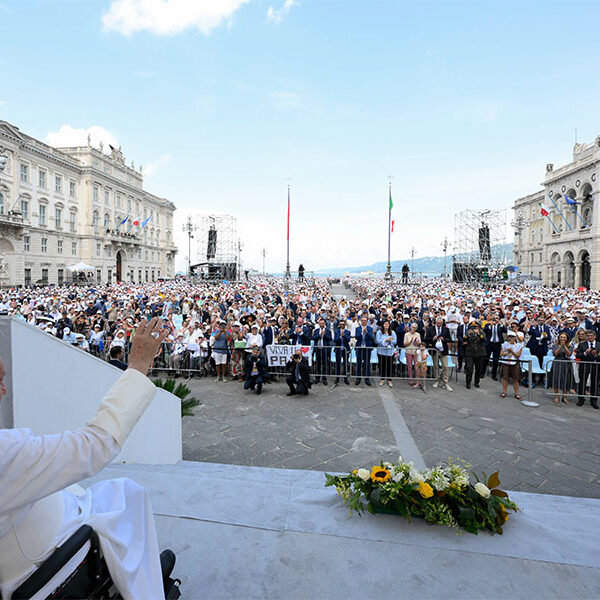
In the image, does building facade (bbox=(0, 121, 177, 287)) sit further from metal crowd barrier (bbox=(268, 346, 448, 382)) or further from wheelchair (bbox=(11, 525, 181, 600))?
wheelchair (bbox=(11, 525, 181, 600))

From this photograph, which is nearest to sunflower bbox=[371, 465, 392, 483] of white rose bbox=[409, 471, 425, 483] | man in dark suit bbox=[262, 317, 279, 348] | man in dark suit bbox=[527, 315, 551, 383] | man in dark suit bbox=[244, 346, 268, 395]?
white rose bbox=[409, 471, 425, 483]

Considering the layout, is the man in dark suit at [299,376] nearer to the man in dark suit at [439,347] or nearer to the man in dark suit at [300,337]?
the man in dark suit at [300,337]

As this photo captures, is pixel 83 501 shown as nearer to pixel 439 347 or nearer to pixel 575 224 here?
pixel 439 347

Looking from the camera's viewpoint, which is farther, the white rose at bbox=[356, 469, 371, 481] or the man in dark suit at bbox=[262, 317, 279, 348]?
the man in dark suit at bbox=[262, 317, 279, 348]

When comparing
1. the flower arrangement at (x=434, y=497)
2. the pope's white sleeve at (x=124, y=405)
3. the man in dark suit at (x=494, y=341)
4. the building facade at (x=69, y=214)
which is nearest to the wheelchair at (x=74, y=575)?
the pope's white sleeve at (x=124, y=405)

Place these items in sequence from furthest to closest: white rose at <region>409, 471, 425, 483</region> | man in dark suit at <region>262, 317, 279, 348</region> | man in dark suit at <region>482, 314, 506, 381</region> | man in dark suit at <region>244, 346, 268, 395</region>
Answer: man in dark suit at <region>262, 317, 279, 348</region>, man in dark suit at <region>482, 314, 506, 381</region>, man in dark suit at <region>244, 346, 268, 395</region>, white rose at <region>409, 471, 425, 483</region>

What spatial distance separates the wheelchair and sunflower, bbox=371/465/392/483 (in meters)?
2.04

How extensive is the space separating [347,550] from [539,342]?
8793mm

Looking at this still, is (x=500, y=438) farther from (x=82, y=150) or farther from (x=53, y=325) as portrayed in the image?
(x=82, y=150)

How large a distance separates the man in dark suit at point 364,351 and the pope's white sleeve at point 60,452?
7.90m

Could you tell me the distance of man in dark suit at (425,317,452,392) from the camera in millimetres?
8789

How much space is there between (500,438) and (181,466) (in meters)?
4.84

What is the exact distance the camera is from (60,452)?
53.9 inches

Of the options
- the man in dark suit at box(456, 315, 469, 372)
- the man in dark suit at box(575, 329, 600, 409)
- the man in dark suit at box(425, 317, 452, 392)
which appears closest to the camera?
the man in dark suit at box(575, 329, 600, 409)
